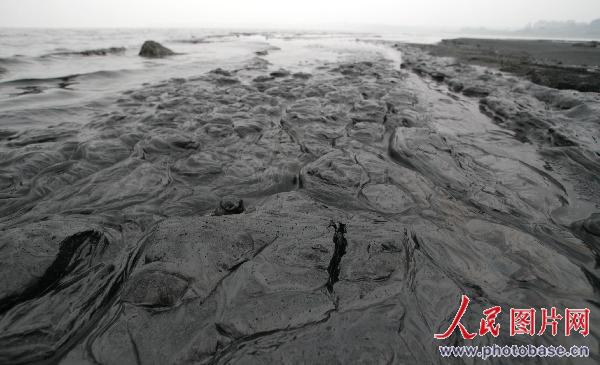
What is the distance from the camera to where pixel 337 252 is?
2189 mm

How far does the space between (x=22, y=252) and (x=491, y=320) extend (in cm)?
311

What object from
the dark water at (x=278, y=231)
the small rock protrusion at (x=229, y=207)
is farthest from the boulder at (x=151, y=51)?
the small rock protrusion at (x=229, y=207)

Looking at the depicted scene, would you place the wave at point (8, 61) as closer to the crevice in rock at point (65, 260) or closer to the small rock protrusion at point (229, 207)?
the crevice in rock at point (65, 260)

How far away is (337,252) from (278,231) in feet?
1.72

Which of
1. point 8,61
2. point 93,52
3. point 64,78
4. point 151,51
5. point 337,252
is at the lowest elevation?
point 337,252

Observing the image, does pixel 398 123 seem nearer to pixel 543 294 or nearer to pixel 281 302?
pixel 543 294

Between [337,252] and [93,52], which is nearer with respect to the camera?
[337,252]

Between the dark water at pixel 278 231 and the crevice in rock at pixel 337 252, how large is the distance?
0.06 feet

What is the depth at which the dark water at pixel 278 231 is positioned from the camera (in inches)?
64.7

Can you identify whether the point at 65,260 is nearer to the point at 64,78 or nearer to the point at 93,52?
the point at 64,78

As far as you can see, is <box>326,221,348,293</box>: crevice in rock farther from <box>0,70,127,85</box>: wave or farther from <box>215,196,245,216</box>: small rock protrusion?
<box>0,70,127,85</box>: wave

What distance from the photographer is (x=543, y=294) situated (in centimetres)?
192

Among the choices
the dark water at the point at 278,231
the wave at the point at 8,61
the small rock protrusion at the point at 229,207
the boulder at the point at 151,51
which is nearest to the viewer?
the dark water at the point at 278,231

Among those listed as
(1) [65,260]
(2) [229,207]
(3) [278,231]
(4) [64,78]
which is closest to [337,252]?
(3) [278,231]
